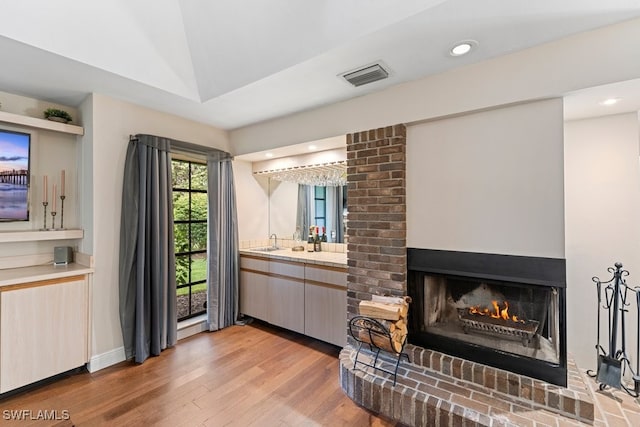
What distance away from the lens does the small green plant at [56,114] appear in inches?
102

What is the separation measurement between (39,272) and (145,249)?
2.56 ft

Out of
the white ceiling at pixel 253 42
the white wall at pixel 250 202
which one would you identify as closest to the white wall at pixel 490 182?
the white ceiling at pixel 253 42

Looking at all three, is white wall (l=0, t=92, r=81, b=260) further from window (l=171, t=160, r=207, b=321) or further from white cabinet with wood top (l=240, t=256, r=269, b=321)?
white cabinet with wood top (l=240, t=256, r=269, b=321)

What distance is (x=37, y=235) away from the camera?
2455 millimetres

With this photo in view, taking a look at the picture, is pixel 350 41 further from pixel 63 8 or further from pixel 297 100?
pixel 63 8

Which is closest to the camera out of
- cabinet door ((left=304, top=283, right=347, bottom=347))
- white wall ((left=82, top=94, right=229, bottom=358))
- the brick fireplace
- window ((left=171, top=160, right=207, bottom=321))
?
the brick fireplace

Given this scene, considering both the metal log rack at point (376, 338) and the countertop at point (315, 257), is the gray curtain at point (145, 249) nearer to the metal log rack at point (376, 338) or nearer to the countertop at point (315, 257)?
the countertop at point (315, 257)

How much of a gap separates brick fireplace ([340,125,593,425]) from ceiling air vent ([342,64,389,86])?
42 cm

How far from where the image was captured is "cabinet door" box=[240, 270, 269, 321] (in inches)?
135

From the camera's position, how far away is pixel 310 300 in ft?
9.80

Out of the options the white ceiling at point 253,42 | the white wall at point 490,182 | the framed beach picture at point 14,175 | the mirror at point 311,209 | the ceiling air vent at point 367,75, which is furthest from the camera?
the mirror at point 311,209

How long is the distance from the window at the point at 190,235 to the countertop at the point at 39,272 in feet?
3.20

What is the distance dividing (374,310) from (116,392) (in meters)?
2.14

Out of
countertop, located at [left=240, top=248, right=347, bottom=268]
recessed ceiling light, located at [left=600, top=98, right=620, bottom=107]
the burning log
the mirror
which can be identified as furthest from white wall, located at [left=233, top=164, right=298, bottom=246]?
recessed ceiling light, located at [left=600, top=98, right=620, bottom=107]
